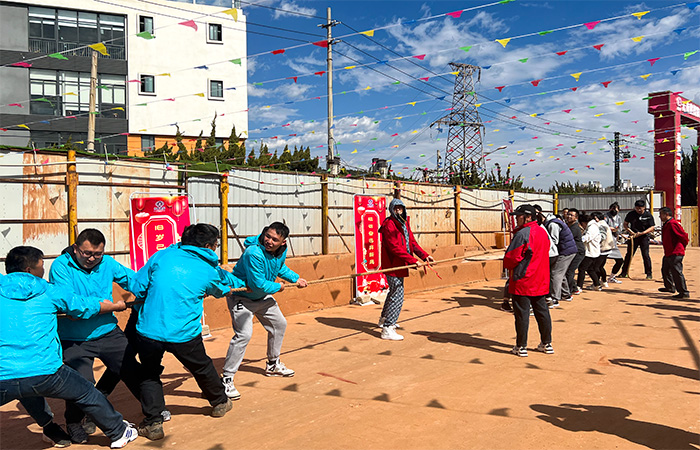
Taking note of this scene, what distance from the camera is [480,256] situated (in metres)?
13.4

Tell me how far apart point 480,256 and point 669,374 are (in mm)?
8030

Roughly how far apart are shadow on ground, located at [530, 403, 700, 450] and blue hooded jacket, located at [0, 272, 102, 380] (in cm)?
385

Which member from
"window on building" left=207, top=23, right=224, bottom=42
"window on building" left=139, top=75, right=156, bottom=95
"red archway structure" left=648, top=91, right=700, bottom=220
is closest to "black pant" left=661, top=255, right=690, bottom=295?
"red archway structure" left=648, top=91, right=700, bottom=220

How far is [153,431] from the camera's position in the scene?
389cm

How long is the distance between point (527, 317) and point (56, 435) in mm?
5199

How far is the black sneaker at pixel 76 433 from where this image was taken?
3.88m

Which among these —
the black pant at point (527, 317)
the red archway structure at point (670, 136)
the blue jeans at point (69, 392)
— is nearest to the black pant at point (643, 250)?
the black pant at point (527, 317)

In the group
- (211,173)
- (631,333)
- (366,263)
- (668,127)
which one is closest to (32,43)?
(211,173)

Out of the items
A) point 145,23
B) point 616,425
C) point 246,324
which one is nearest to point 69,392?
point 246,324

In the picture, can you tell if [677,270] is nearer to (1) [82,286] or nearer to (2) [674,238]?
(2) [674,238]

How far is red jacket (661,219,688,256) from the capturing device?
10031mm

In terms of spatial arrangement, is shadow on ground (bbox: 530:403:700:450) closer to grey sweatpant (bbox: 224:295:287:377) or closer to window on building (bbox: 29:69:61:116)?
grey sweatpant (bbox: 224:295:287:377)

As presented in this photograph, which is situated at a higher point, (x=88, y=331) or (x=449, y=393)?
(x=88, y=331)

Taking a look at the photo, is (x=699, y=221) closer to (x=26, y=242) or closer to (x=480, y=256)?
(x=480, y=256)
